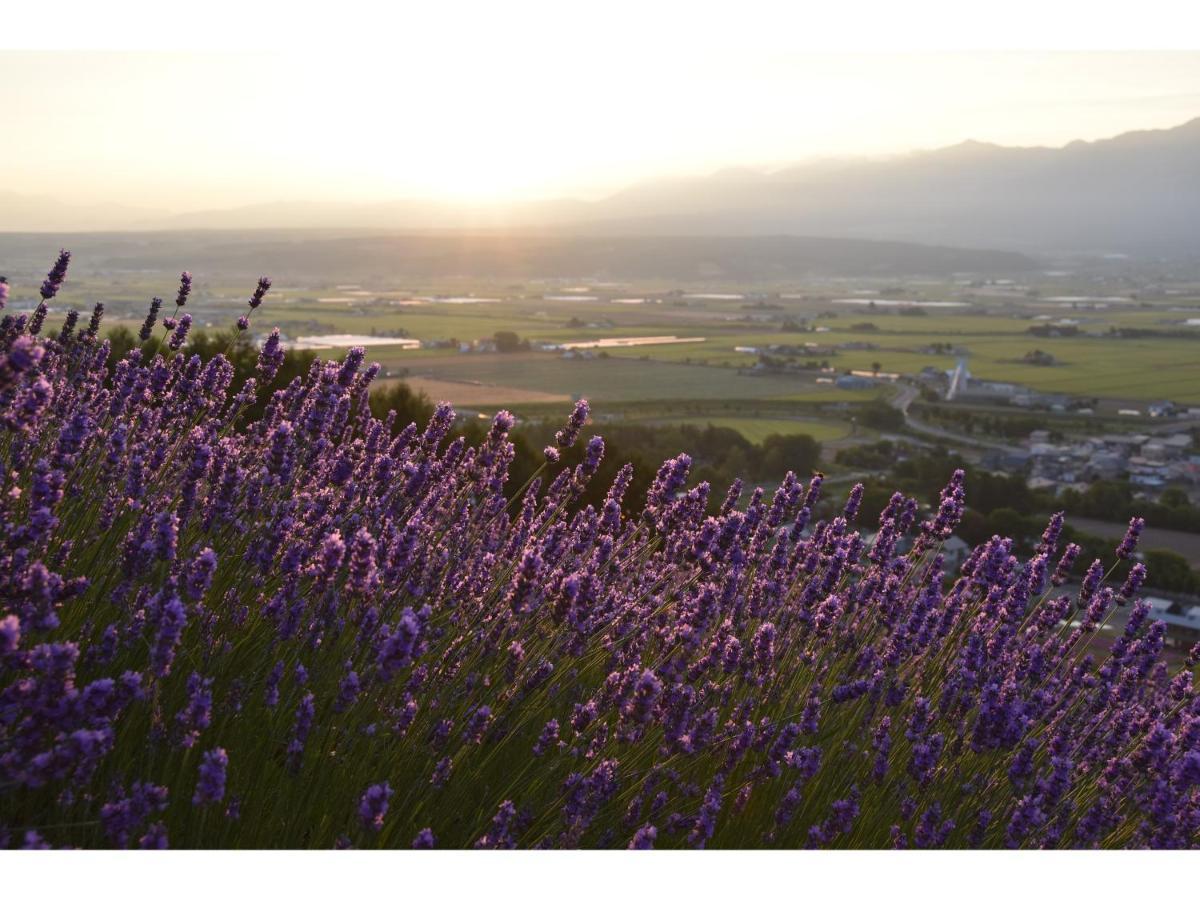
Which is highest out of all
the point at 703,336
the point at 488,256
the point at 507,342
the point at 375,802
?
the point at 488,256

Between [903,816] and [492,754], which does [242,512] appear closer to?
[492,754]

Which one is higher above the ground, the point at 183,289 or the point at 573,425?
the point at 183,289

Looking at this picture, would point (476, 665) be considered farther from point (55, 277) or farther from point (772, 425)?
point (772, 425)

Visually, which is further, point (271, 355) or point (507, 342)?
point (507, 342)

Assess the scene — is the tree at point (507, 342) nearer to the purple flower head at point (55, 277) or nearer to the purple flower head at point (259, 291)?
the purple flower head at point (259, 291)

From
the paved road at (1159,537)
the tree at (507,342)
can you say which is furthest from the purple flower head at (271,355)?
the tree at (507,342)


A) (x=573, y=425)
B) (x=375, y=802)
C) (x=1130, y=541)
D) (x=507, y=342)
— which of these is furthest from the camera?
(x=507, y=342)

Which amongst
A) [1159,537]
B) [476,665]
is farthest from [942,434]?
[476,665]

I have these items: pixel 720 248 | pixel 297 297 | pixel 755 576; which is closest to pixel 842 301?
pixel 720 248

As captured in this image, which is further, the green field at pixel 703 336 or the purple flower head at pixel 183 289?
the green field at pixel 703 336

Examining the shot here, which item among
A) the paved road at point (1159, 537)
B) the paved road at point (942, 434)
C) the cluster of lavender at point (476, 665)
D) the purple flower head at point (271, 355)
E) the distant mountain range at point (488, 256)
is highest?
the distant mountain range at point (488, 256)

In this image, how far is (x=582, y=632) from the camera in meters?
2.68

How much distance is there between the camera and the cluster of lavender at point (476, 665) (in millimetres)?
1986

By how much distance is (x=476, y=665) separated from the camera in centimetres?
276
